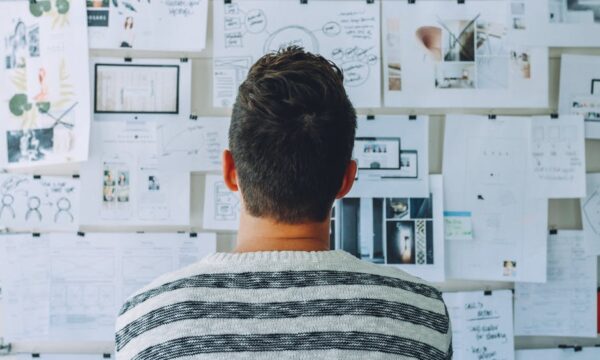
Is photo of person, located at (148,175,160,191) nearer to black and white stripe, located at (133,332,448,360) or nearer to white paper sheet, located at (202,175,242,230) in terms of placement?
white paper sheet, located at (202,175,242,230)

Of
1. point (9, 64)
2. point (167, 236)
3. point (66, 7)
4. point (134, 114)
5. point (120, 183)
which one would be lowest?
point (167, 236)

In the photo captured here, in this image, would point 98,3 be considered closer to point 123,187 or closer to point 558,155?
point 123,187

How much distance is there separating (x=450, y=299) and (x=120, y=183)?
886 millimetres

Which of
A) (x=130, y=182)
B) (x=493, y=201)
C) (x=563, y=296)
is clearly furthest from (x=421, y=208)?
(x=130, y=182)

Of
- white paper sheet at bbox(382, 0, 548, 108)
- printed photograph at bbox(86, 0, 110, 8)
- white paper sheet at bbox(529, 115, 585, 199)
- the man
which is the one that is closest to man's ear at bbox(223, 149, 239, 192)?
the man

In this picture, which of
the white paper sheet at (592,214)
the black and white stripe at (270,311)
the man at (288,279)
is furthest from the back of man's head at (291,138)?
the white paper sheet at (592,214)

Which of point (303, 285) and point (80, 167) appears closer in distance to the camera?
point (303, 285)

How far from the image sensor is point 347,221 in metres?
1.33

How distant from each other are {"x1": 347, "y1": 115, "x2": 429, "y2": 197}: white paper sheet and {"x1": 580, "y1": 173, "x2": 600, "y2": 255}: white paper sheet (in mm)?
426

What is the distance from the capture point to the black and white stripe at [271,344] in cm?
56

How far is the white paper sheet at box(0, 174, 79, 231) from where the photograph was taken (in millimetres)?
1322

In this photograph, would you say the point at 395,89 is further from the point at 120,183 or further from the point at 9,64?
the point at 9,64

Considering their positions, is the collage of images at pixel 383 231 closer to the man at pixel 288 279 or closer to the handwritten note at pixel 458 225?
the handwritten note at pixel 458 225

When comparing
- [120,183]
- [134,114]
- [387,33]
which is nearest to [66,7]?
[134,114]
